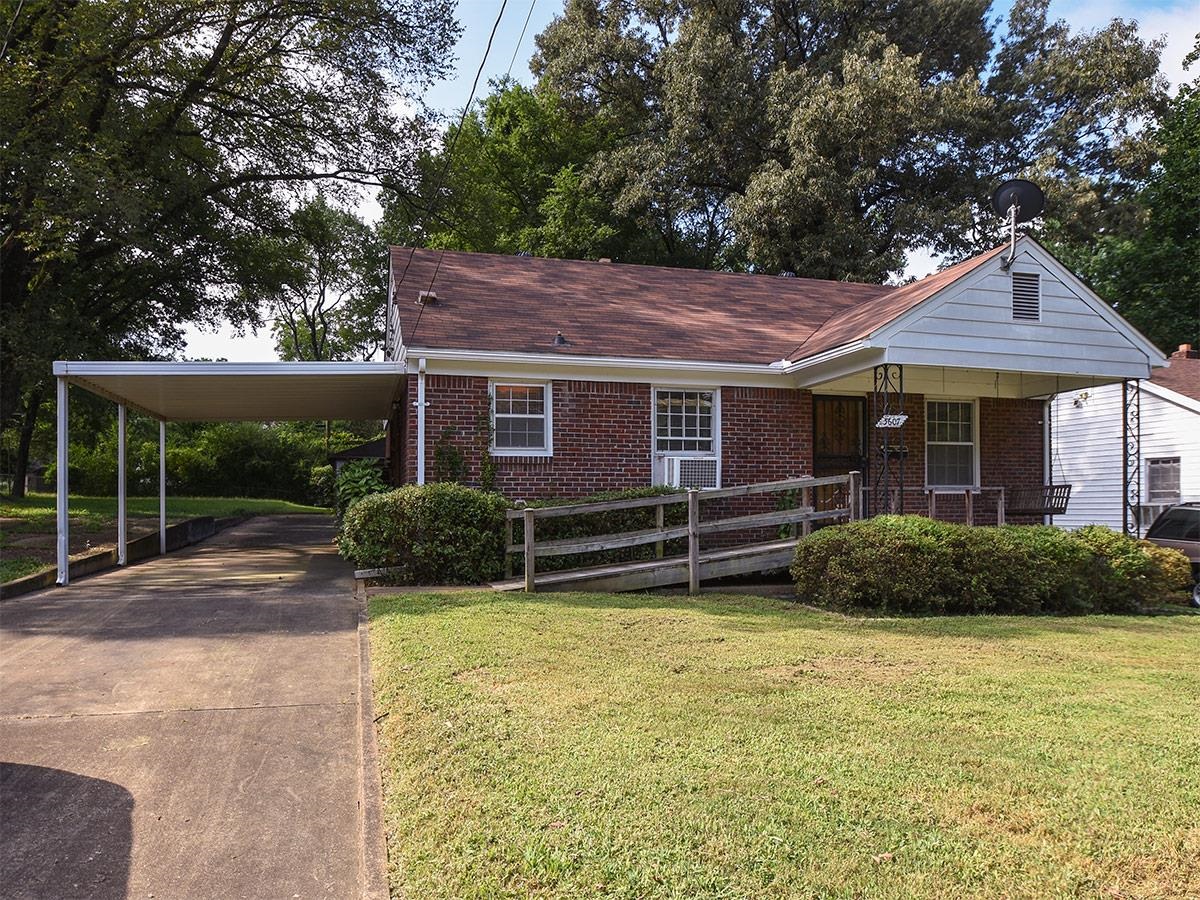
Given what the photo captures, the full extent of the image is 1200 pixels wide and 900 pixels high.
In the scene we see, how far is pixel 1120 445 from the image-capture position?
20.3 metres

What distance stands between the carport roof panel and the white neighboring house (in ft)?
50.7

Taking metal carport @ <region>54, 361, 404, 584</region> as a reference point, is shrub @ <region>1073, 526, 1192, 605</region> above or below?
below

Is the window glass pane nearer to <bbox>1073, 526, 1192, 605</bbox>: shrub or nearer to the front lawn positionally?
<bbox>1073, 526, 1192, 605</bbox>: shrub

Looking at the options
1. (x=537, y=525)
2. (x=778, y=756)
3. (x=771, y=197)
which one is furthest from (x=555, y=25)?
(x=778, y=756)

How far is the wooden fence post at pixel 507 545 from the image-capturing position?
10.6 metres

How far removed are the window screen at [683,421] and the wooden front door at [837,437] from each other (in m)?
2.00

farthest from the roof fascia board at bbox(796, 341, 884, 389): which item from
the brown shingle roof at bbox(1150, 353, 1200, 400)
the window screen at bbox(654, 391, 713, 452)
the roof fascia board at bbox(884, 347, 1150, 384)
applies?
the brown shingle roof at bbox(1150, 353, 1200, 400)

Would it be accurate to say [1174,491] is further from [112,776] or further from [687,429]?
[112,776]

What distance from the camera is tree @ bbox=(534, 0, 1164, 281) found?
88.5 feet

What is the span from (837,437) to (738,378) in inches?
90.5

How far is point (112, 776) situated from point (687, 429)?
10277mm

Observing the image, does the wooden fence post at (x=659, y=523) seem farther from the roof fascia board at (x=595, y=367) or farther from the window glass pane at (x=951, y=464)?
the window glass pane at (x=951, y=464)

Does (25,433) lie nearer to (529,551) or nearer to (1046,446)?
(529,551)

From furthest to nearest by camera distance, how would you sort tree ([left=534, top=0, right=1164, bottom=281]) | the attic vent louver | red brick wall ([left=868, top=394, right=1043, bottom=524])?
1. tree ([left=534, top=0, right=1164, bottom=281])
2. red brick wall ([left=868, top=394, right=1043, bottom=524])
3. the attic vent louver
